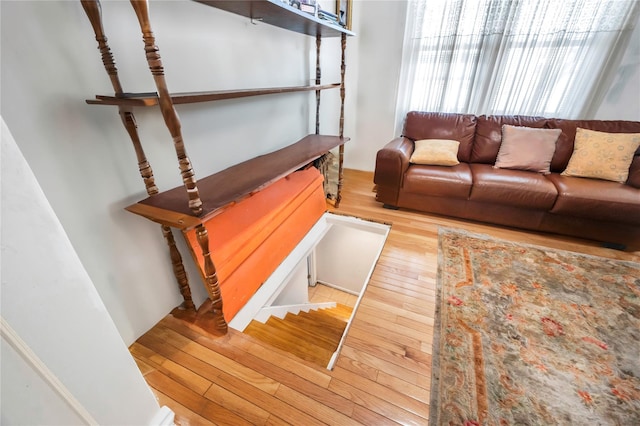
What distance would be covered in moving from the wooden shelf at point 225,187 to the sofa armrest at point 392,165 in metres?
0.64

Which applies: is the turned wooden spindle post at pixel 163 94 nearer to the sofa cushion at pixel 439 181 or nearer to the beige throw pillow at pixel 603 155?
the sofa cushion at pixel 439 181

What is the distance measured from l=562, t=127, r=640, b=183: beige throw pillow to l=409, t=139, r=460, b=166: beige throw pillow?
3.25ft

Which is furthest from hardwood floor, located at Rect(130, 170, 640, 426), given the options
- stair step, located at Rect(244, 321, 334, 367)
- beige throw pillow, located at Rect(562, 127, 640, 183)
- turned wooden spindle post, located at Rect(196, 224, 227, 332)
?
beige throw pillow, located at Rect(562, 127, 640, 183)

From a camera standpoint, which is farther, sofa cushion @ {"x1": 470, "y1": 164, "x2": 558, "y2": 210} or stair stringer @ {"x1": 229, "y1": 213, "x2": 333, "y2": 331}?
sofa cushion @ {"x1": 470, "y1": 164, "x2": 558, "y2": 210}

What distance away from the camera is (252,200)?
181cm

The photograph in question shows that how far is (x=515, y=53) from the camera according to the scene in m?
2.76

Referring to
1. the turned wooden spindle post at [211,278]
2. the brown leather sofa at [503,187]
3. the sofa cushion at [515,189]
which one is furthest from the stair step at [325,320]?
the sofa cushion at [515,189]

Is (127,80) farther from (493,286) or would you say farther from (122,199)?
(493,286)

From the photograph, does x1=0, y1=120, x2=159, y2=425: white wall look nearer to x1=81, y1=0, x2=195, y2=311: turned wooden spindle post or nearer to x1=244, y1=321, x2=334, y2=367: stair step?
x1=81, y1=0, x2=195, y2=311: turned wooden spindle post

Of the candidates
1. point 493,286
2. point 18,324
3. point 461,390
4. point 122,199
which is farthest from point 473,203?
point 18,324

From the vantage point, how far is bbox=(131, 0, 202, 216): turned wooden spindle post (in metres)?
0.80

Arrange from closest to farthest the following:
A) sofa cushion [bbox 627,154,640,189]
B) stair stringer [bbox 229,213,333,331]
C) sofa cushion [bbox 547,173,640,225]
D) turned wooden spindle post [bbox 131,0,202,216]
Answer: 1. turned wooden spindle post [bbox 131,0,202,216]
2. stair stringer [bbox 229,213,333,331]
3. sofa cushion [bbox 547,173,640,225]
4. sofa cushion [bbox 627,154,640,189]

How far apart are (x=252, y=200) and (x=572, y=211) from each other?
2557 mm

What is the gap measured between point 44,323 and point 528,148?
3.39 m
